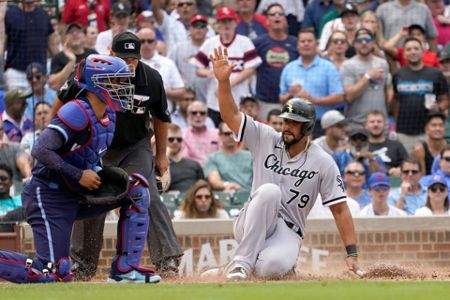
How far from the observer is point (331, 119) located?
15.3m

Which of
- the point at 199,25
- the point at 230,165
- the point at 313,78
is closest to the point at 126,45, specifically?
the point at 230,165

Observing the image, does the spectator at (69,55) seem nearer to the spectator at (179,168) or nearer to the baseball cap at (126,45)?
the spectator at (179,168)

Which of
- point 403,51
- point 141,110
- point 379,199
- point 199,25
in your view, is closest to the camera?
point 141,110

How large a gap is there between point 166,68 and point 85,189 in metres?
6.92

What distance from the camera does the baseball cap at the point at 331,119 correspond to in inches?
600

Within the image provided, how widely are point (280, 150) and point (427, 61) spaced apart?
7.06 metres

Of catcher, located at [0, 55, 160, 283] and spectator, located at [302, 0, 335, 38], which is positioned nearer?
catcher, located at [0, 55, 160, 283]

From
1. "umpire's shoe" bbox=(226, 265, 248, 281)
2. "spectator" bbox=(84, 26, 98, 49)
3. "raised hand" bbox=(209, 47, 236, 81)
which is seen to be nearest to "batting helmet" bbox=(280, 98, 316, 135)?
"raised hand" bbox=(209, 47, 236, 81)

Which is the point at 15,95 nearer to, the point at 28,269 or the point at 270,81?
the point at 270,81

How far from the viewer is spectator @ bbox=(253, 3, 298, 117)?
1655 centimetres

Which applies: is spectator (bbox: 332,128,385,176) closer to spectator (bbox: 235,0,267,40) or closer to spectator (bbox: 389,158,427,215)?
spectator (bbox: 389,158,427,215)

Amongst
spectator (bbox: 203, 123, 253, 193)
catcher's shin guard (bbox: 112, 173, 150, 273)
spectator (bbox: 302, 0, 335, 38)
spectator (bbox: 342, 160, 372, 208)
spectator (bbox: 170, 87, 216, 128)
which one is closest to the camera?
catcher's shin guard (bbox: 112, 173, 150, 273)

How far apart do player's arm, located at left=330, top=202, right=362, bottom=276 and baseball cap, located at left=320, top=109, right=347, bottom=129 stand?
4860mm

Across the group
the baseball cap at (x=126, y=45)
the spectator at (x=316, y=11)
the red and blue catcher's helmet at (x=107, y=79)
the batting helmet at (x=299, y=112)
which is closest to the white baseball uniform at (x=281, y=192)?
the batting helmet at (x=299, y=112)
